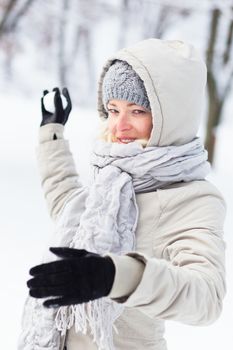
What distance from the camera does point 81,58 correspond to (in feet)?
28.3

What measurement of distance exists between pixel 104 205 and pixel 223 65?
20.3 feet

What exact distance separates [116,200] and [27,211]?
3.16 metres

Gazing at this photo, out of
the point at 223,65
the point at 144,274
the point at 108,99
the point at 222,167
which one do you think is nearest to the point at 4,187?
the point at 222,167

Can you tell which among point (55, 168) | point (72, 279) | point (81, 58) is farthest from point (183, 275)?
point (81, 58)

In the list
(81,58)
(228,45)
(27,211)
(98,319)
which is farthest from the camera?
(81,58)

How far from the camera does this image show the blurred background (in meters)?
6.59

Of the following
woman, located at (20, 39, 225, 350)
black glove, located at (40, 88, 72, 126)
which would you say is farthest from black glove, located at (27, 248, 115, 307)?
black glove, located at (40, 88, 72, 126)

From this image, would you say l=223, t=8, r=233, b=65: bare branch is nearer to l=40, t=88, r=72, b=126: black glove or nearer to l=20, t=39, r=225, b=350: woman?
l=40, t=88, r=72, b=126: black glove

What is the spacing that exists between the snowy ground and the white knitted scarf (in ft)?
0.84

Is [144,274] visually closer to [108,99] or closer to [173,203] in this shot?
[173,203]

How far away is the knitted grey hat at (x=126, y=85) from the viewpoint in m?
1.40

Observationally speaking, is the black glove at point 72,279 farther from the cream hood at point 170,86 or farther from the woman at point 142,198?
the cream hood at point 170,86

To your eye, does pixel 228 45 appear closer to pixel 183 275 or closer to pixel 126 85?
pixel 126 85

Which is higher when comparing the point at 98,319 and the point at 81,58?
the point at 81,58
